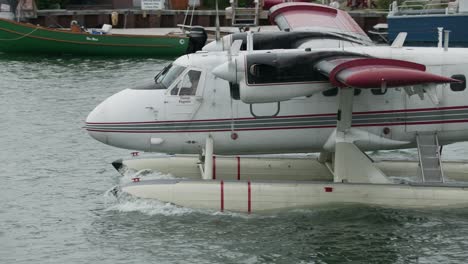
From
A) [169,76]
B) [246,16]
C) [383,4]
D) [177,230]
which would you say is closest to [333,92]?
[169,76]

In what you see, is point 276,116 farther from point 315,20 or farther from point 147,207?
point 315,20

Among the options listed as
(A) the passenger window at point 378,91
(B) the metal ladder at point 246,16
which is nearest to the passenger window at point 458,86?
(A) the passenger window at point 378,91

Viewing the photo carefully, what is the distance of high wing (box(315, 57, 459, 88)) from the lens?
1667 centimetres

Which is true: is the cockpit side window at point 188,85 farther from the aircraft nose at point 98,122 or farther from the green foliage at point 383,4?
the green foliage at point 383,4

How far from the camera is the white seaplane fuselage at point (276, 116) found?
19.3 meters

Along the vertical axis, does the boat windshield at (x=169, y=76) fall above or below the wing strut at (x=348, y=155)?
above

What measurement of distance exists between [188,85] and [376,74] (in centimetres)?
447

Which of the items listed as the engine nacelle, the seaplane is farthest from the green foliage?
the engine nacelle

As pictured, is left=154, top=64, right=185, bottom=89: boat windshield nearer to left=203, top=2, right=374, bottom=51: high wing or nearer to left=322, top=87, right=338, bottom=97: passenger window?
left=203, top=2, right=374, bottom=51: high wing

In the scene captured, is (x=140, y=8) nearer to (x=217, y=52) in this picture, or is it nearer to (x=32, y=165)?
(x=32, y=165)

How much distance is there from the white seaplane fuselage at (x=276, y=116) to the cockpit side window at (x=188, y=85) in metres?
0.07

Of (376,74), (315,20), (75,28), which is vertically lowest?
(75,28)

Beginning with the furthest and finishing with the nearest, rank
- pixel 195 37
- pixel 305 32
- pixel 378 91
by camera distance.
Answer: pixel 195 37
pixel 305 32
pixel 378 91

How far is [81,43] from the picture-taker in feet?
156
